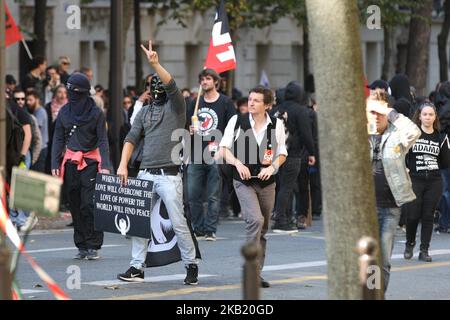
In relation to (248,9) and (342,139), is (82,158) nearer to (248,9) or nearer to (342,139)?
(342,139)

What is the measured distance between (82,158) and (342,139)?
5.90 metres

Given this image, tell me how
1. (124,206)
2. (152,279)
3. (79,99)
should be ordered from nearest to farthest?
(124,206)
(152,279)
(79,99)

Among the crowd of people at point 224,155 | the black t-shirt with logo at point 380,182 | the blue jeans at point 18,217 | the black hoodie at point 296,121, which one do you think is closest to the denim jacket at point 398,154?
the crowd of people at point 224,155

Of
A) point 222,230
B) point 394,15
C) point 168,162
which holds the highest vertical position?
point 394,15

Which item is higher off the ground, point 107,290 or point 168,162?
point 168,162

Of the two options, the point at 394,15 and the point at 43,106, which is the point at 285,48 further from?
the point at 43,106

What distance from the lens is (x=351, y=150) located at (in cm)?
941

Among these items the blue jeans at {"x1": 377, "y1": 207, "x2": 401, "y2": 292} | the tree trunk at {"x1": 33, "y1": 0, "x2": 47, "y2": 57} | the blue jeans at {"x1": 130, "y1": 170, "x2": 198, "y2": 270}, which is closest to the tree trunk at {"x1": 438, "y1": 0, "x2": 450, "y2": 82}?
the tree trunk at {"x1": 33, "y1": 0, "x2": 47, "y2": 57}

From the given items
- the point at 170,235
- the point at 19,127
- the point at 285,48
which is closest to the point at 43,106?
the point at 19,127

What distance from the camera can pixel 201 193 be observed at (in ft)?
57.5

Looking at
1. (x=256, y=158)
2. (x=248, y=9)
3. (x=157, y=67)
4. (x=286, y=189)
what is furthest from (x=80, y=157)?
(x=248, y=9)

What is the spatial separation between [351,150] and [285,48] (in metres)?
38.6

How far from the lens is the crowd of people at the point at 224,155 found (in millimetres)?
11812
